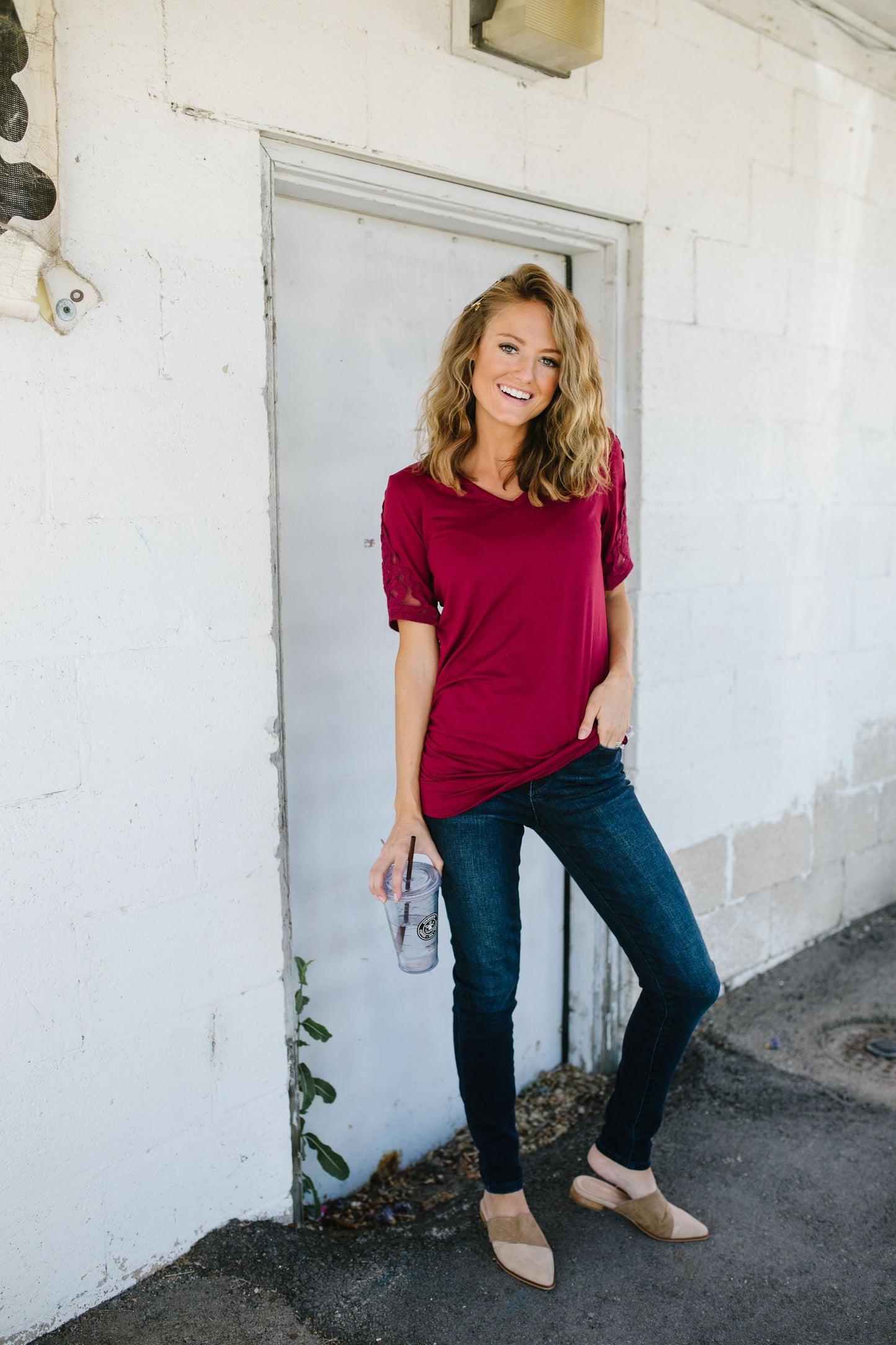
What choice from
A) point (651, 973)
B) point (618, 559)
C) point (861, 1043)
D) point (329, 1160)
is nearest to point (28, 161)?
point (618, 559)

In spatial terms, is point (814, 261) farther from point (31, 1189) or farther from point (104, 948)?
point (31, 1189)

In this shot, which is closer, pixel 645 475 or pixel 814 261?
pixel 645 475

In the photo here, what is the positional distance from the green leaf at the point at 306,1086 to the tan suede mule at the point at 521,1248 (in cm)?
50

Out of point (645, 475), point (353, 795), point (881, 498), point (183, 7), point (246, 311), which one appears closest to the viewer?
point (183, 7)

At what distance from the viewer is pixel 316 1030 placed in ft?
8.26

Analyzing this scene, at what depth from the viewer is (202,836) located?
2180 millimetres

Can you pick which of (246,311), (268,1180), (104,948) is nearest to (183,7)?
(246,311)

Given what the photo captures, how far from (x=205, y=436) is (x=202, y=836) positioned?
0.80 meters

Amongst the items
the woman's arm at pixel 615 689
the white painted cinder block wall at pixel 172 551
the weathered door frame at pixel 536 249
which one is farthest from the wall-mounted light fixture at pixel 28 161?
the woman's arm at pixel 615 689

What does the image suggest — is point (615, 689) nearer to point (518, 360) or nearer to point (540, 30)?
point (518, 360)

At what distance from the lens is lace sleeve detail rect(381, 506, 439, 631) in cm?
209

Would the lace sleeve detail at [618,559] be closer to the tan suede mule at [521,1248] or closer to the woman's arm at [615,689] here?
the woman's arm at [615,689]

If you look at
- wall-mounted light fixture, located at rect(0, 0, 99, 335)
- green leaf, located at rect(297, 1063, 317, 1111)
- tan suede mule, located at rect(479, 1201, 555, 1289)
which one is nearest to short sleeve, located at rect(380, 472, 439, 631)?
wall-mounted light fixture, located at rect(0, 0, 99, 335)

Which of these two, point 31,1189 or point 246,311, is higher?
point 246,311
